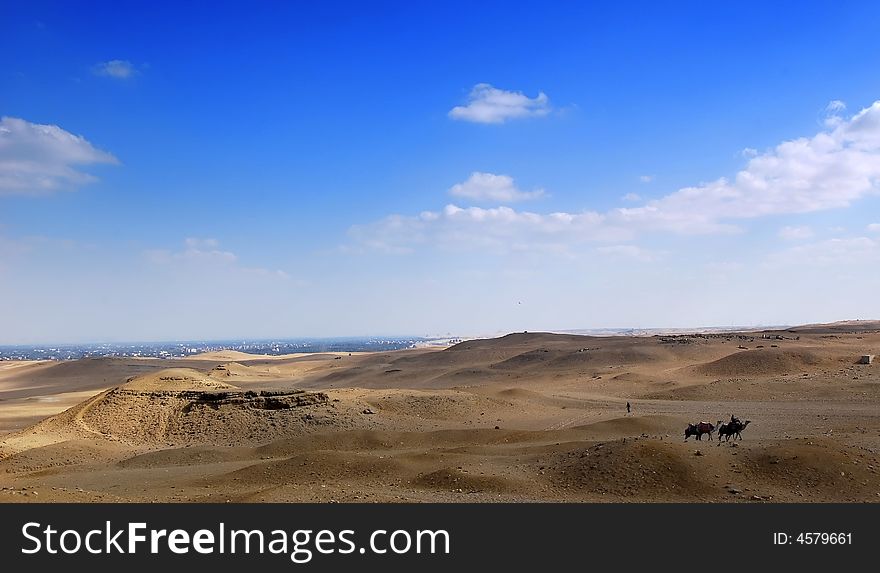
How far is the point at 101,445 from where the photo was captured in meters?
27.4

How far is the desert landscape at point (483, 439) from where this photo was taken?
49.3 ft

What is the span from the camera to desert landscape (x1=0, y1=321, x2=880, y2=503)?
15.0m

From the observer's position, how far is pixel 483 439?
942 inches
